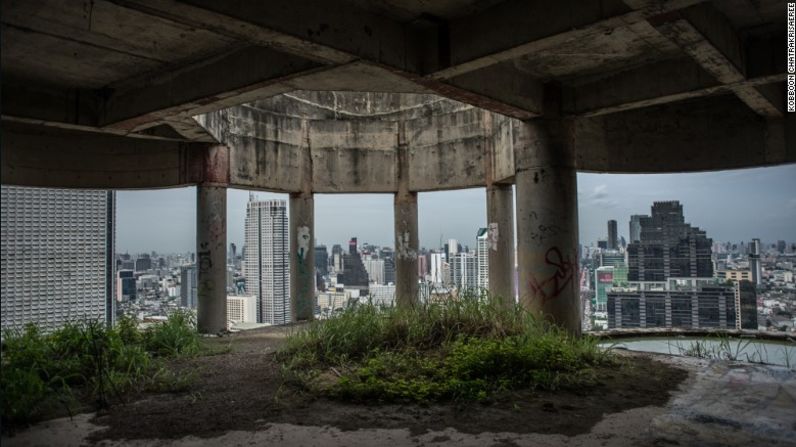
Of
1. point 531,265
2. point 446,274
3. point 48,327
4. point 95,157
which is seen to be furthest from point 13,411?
point 95,157

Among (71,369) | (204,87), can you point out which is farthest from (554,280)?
(71,369)

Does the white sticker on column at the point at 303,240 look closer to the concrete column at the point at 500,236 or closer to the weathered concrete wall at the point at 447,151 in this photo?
the weathered concrete wall at the point at 447,151

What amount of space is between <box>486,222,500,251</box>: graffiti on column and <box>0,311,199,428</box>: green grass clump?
26.3 ft

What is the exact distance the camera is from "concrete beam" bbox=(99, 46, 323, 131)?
7.10 metres

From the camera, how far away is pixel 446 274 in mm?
9633

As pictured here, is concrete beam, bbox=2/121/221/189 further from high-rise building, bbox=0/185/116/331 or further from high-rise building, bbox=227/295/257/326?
high-rise building, bbox=227/295/257/326

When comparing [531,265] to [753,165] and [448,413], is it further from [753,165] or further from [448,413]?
[753,165]

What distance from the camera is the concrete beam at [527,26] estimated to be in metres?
5.37

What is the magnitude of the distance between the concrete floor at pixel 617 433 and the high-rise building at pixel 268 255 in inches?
697

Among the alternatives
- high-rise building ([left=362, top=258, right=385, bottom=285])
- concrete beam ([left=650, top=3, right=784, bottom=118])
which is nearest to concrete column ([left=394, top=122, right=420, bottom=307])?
concrete beam ([left=650, top=3, right=784, bottom=118])

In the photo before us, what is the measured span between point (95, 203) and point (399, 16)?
10.5 metres

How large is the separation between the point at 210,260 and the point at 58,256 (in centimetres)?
309

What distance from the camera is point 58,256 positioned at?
11.3 metres

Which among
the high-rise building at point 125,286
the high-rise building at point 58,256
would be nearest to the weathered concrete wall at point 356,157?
the high-rise building at point 125,286
